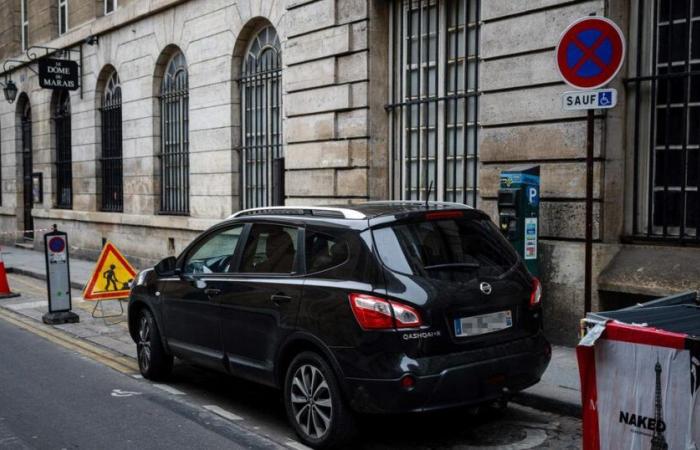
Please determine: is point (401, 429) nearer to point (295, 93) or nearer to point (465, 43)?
point (465, 43)

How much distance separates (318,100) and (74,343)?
17.0 ft

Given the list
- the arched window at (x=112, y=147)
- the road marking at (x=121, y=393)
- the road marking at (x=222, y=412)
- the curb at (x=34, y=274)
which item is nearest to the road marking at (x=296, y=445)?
the road marking at (x=222, y=412)

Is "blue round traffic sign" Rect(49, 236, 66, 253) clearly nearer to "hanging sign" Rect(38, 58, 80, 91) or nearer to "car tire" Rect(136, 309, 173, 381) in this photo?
"car tire" Rect(136, 309, 173, 381)

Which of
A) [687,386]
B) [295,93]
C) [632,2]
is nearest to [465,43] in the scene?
[632,2]

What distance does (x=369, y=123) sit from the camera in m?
11.0

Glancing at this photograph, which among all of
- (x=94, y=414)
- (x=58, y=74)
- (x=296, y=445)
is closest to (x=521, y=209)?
(x=296, y=445)

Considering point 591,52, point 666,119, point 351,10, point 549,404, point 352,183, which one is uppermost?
point 351,10

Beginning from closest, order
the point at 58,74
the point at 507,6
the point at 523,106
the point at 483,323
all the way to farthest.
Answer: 1. the point at 483,323
2. the point at 523,106
3. the point at 507,6
4. the point at 58,74

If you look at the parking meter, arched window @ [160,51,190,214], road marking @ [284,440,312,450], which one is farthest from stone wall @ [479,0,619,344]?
arched window @ [160,51,190,214]

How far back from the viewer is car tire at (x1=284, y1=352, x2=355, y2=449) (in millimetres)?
5129

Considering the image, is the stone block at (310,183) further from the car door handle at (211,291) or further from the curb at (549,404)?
the curb at (549,404)

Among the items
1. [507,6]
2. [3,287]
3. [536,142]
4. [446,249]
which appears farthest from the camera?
[3,287]

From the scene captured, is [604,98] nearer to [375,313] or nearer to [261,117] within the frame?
[375,313]

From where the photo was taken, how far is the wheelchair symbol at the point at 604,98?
19.9 ft
